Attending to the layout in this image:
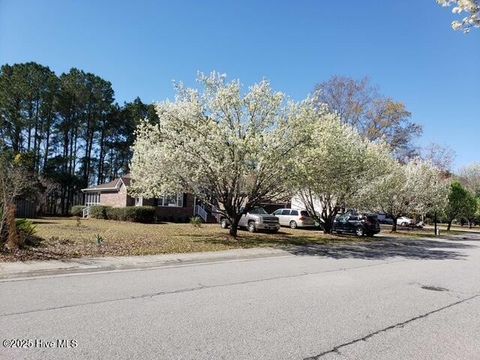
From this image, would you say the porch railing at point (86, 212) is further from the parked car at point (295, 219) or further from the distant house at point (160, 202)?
the parked car at point (295, 219)

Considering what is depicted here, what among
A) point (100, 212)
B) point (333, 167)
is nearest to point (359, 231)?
point (333, 167)

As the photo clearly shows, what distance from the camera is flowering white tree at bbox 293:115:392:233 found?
1944 centimetres

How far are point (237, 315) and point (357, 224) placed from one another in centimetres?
2370

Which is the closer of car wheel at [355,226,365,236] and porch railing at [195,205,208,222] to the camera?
car wheel at [355,226,365,236]

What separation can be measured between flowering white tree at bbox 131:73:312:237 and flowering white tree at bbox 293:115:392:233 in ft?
3.19

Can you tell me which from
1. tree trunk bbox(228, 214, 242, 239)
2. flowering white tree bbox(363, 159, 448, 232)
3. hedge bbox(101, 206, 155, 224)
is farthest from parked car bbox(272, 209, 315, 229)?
tree trunk bbox(228, 214, 242, 239)

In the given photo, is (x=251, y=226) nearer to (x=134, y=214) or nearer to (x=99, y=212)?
(x=134, y=214)

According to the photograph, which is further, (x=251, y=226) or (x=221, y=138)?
(x=251, y=226)

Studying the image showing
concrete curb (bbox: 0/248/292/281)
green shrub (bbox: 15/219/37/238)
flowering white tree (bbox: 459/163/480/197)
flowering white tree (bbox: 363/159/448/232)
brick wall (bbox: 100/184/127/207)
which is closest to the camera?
concrete curb (bbox: 0/248/292/281)

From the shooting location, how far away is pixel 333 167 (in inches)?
867

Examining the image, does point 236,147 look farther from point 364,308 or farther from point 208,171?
point 364,308

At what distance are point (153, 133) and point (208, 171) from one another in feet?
10.3

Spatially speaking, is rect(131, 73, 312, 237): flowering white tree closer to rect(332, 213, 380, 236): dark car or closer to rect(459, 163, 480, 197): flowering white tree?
rect(332, 213, 380, 236): dark car

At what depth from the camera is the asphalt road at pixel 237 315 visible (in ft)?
16.7
